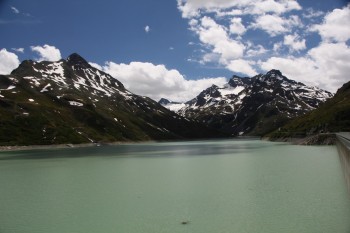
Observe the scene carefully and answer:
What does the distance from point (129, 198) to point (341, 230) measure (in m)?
26.4

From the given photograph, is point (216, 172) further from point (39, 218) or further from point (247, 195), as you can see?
point (39, 218)

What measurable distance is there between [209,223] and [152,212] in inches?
305

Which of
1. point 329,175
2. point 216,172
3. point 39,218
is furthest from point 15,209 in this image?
point 329,175

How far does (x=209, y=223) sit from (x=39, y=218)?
57.8ft

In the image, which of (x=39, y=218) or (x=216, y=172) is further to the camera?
(x=216, y=172)

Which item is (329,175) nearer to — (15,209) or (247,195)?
(247,195)

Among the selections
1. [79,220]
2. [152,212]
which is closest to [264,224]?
[152,212]

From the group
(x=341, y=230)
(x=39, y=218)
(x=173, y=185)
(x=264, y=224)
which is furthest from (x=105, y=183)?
(x=341, y=230)

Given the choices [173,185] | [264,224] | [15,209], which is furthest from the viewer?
[173,185]

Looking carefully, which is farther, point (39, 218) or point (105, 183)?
point (105, 183)

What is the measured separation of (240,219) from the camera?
34438 mm

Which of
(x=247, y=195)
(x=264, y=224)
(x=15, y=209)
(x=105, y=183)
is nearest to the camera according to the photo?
(x=264, y=224)

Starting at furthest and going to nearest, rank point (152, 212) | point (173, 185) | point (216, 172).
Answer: point (216, 172), point (173, 185), point (152, 212)

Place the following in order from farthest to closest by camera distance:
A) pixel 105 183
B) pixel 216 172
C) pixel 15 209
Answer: pixel 216 172, pixel 105 183, pixel 15 209
